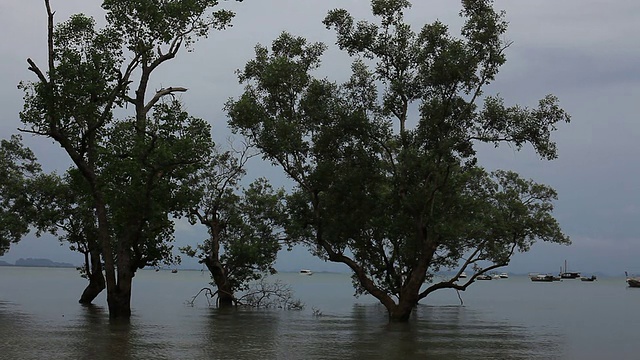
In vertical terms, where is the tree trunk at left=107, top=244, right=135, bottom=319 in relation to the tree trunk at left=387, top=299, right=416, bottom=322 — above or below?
above

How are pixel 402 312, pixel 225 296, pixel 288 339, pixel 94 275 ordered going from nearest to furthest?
pixel 288 339
pixel 402 312
pixel 94 275
pixel 225 296

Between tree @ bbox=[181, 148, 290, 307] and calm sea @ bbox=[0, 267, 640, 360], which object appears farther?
tree @ bbox=[181, 148, 290, 307]

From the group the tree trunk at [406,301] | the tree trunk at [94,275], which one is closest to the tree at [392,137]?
the tree trunk at [406,301]

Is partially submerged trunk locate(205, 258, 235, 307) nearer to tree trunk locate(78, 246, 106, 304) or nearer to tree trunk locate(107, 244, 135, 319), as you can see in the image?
tree trunk locate(78, 246, 106, 304)

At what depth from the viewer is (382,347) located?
29.9m

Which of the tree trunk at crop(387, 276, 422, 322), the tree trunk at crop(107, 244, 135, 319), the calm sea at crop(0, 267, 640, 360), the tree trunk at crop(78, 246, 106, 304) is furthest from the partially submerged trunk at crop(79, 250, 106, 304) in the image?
the tree trunk at crop(387, 276, 422, 322)

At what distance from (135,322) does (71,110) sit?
554 inches

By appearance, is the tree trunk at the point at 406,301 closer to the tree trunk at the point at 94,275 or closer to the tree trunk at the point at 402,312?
the tree trunk at the point at 402,312

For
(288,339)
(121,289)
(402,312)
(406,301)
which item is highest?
(121,289)

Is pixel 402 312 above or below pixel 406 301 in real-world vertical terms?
below

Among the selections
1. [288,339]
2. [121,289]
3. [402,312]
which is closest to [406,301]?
[402,312]

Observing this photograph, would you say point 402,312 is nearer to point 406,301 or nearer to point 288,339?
point 406,301

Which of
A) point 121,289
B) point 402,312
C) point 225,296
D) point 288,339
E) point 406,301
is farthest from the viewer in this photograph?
point 225,296

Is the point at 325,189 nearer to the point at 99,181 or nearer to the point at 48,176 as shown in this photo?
the point at 99,181
